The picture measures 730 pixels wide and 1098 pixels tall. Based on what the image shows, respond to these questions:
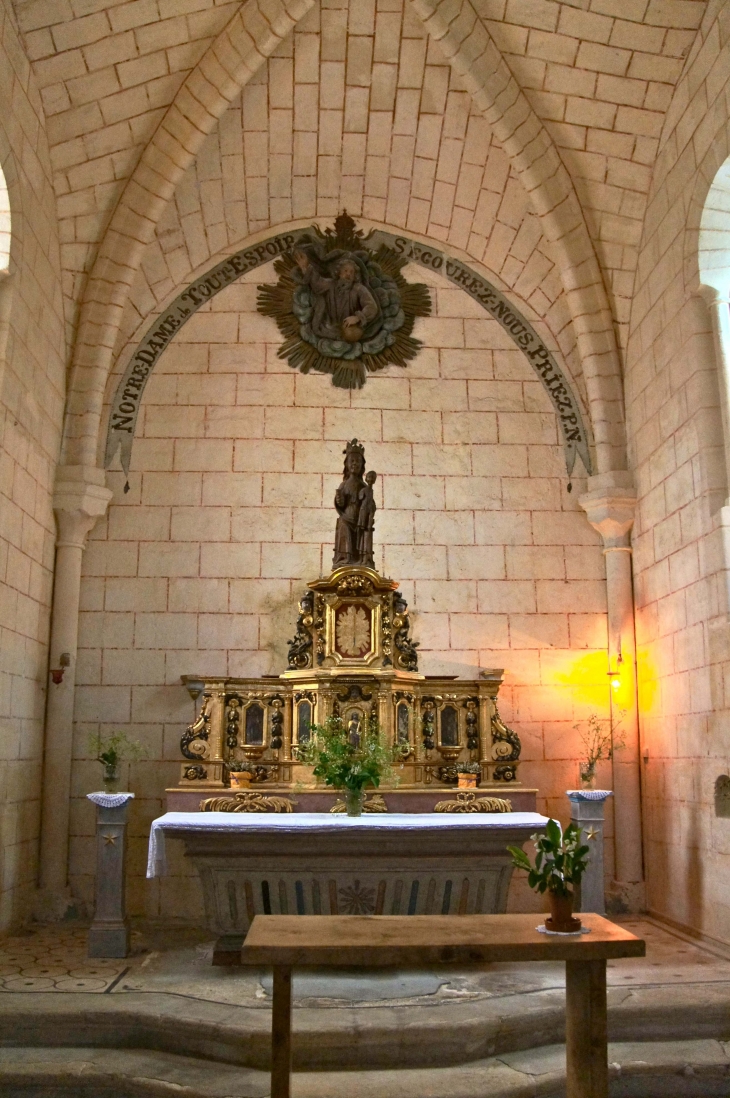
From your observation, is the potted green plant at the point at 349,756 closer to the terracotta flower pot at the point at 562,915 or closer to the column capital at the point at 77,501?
the column capital at the point at 77,501

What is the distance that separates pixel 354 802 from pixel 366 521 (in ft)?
9.01

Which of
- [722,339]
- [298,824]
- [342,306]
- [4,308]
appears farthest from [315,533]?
[722,339]

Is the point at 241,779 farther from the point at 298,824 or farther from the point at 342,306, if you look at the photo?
the point at 342,306

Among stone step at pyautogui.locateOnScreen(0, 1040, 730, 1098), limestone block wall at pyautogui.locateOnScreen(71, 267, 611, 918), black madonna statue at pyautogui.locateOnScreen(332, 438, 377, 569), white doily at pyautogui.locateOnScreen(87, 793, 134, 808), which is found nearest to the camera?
stone step at pyautogui.locateOnScreen(0, 1040, 730, 1098)

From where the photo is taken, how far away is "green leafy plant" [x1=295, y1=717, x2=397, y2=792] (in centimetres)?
818

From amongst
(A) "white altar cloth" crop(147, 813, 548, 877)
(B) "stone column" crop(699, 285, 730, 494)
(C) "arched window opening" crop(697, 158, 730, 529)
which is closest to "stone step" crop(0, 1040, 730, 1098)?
(A) "white altar cloth" crop(147, 813, 548, 877)

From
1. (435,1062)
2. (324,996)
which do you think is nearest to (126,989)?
(324,996)

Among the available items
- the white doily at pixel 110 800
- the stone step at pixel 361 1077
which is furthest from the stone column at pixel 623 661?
the white doily at pixel 110 800

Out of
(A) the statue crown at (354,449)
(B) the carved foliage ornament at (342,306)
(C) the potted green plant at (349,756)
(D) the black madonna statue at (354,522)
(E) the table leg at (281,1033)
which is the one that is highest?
(B) the carved foliage ornament at (342,306)

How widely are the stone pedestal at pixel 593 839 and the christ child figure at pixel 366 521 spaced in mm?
2836

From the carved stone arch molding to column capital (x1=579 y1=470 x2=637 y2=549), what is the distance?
50 centimetres

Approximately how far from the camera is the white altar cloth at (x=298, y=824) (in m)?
7.45

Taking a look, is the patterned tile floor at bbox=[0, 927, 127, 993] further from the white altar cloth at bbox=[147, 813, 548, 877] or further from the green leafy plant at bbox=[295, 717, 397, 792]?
the green leafy plant at bbox=[295, 717, 397, 792]

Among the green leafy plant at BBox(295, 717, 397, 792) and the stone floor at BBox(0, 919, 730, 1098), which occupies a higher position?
the green leafy plant at BBox(295, 717, 397, 792)
